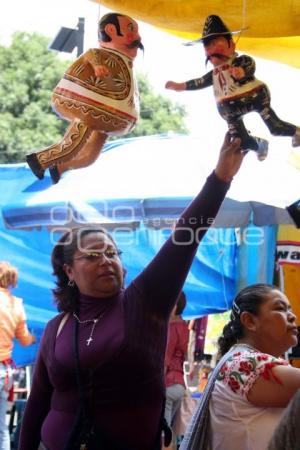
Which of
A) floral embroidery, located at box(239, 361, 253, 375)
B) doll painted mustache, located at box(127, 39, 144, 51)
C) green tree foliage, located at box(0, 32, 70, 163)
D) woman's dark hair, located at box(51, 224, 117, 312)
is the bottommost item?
floral embroidery, located at box(239, 361, 253, 375)

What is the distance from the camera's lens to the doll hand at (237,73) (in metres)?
1.63

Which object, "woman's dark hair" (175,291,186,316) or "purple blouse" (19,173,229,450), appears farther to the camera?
"woman's dark hair" (175,291,186,316)

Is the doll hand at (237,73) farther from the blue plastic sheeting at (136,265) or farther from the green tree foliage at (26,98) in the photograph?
the green tree foliage at (26,98)

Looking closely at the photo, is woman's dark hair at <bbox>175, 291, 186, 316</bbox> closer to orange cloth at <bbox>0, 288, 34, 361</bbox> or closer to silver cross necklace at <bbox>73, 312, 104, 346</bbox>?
orange cloth at <bbox>0, 288, 34, 361</bbox>

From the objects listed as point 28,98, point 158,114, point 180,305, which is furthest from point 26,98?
point 180,305

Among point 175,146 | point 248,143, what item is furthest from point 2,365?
point 248,143

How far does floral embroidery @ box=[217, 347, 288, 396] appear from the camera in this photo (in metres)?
1.73

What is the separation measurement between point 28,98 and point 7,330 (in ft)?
50.6

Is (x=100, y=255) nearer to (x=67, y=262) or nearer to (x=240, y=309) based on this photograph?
(x=67, y=262)

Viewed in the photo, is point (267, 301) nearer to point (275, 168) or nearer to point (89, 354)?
point (89, 354)

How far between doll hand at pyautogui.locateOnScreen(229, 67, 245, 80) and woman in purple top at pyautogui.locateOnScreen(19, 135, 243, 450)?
5.6 inches

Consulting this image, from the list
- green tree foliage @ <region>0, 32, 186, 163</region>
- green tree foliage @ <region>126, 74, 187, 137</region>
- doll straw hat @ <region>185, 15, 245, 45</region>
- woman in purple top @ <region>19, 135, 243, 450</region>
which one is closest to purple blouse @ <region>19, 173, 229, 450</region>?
woman in purple top @ <region>19, 135, 243, 450</region>

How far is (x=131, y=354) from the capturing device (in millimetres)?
1748

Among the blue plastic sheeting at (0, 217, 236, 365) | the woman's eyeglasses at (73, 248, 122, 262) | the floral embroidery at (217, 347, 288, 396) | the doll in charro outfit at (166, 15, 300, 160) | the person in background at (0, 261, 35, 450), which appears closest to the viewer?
the doll in charro outfit at (166, 15, 300, 160)
